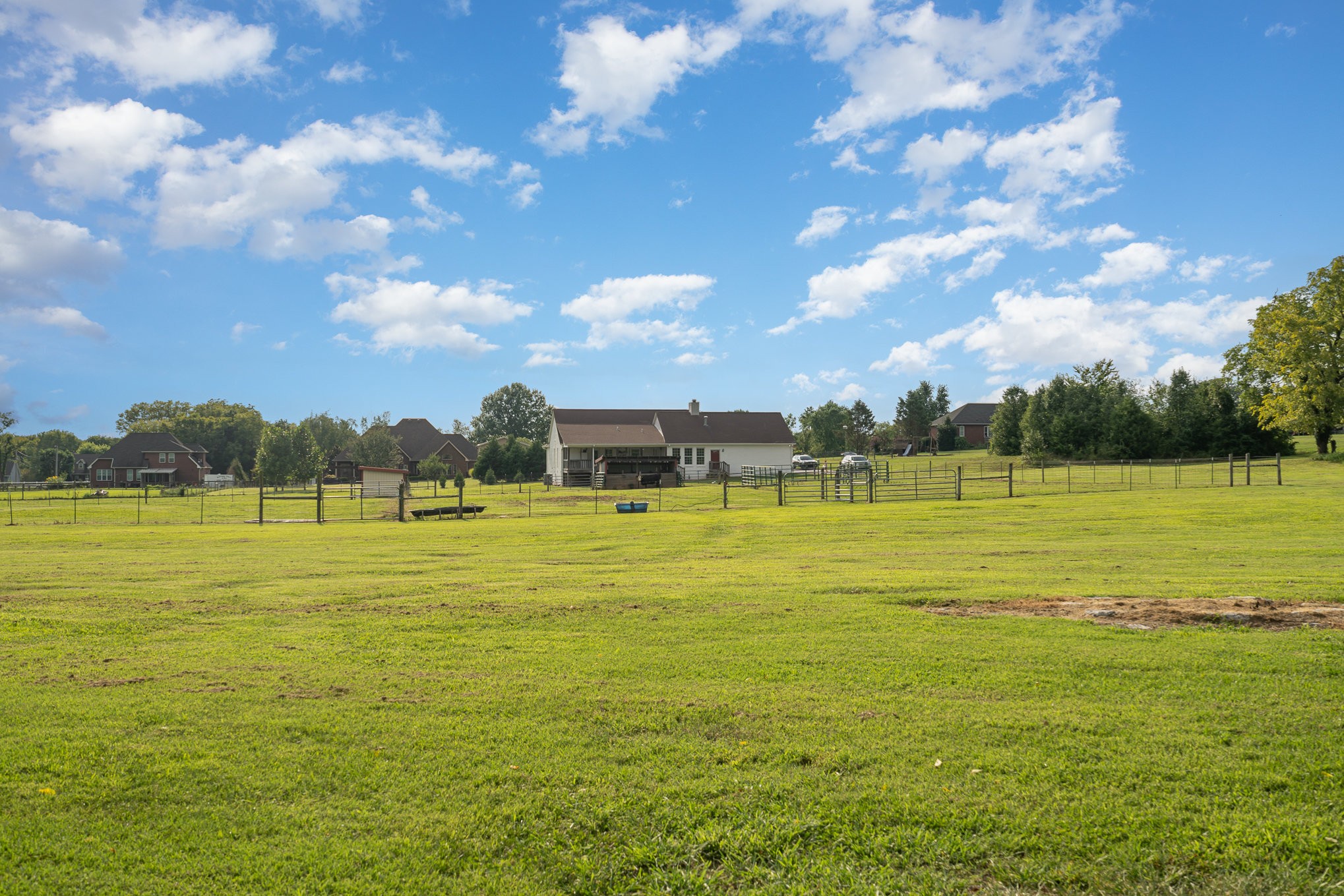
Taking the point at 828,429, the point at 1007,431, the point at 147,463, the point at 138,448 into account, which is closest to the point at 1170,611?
the point at 1007,431

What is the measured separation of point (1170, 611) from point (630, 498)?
37.6m

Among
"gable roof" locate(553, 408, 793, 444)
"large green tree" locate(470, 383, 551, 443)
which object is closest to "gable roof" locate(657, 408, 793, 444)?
"gable roof" locate(553, 408, 793, 444)

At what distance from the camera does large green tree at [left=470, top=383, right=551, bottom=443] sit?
131125 mm

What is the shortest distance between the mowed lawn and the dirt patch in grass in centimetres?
42

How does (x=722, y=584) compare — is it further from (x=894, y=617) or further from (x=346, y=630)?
(x=346, y=630)

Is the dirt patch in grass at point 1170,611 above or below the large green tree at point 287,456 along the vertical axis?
below

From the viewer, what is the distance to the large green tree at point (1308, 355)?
5553 centimetres

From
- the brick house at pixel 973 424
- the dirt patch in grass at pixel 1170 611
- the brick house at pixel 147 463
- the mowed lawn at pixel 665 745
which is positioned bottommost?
the mowed lawn at pixel 665 745

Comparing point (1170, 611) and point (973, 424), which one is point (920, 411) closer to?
point (973, 424)

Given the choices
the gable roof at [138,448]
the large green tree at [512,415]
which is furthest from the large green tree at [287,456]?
the large green tree at [512,415]

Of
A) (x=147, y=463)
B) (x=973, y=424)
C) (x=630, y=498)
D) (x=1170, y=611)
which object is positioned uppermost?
(x=973, y=424)

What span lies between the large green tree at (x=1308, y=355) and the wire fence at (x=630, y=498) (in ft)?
12.9

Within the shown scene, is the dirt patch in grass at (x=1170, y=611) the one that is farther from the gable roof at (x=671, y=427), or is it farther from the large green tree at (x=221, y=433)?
the large green tree at (x=221, y=433)

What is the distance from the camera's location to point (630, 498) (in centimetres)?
4653
